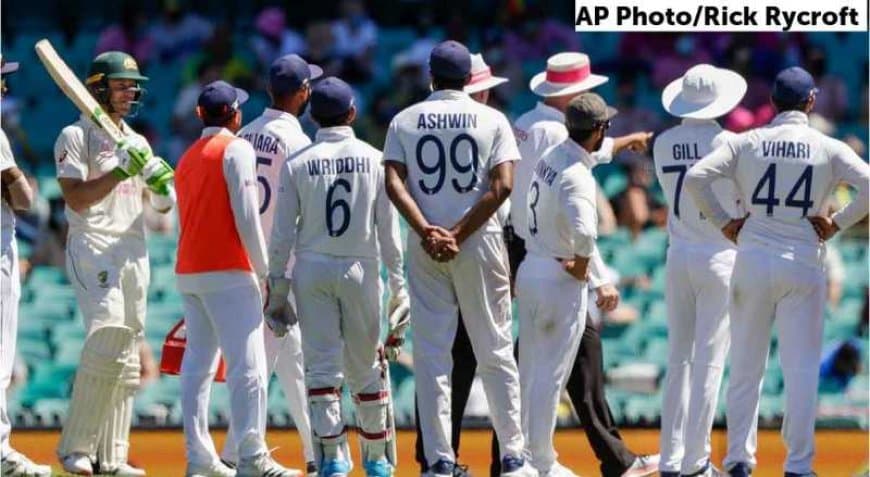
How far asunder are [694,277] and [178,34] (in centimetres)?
1139

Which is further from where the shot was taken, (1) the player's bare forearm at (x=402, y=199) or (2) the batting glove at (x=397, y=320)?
(2) the batting glove at (x=397, y=320)

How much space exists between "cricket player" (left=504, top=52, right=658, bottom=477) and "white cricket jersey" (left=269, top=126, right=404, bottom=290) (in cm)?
99

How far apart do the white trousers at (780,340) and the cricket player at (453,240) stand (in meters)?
1.13

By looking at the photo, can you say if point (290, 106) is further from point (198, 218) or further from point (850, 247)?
point (850, 247)

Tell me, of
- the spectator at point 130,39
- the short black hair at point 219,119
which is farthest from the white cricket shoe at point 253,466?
the spectator at point 130,39

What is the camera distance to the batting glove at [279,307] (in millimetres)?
11820

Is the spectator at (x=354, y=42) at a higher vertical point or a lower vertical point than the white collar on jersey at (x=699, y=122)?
lower

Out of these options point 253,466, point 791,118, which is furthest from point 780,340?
point 253,466

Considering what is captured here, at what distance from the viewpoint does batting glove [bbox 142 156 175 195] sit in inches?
477

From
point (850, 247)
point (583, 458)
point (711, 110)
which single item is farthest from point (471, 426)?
point (711, 110)

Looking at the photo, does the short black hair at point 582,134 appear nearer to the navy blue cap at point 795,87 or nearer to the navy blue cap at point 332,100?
the navy blue cap at point 795,87

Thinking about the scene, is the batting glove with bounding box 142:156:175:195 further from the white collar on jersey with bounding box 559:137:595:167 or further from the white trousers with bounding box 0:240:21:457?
the white collar on jersey with bounding box 559:137:595:167

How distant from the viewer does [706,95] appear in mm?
12383

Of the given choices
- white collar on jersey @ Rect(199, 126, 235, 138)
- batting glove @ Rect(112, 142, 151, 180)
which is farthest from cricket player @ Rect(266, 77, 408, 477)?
batting glove @ Rect(112, 142, 151, 180)
